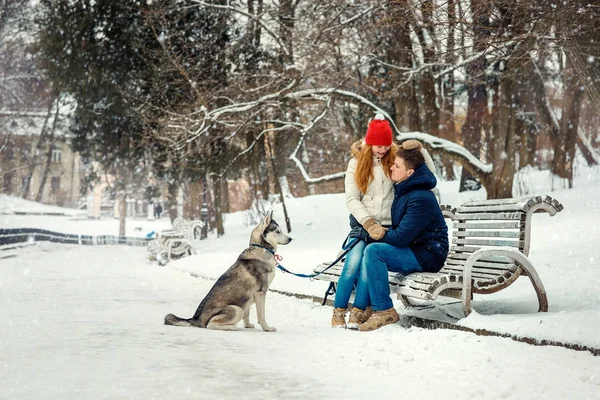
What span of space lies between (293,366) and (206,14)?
63.9 ft

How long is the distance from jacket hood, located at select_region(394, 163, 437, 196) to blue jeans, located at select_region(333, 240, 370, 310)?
2.32 feet

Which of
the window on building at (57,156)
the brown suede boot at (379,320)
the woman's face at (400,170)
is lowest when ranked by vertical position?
the brown suede boot at (379,320)

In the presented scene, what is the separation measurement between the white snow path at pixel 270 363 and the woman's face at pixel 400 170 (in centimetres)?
145

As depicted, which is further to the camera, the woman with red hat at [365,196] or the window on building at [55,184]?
the window on building at [55,184]

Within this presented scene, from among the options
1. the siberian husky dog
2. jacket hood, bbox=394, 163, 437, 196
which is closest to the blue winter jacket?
jacket hood, bbox=394, 163, 437, 196

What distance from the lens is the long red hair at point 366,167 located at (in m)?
6.41

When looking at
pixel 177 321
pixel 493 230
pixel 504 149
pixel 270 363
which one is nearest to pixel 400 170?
pixel 493 230

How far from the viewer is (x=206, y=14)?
22.3 metres

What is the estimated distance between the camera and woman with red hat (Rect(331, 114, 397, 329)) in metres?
6.37

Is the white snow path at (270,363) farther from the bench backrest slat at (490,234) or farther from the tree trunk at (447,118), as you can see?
the tree trunk at (447,118)

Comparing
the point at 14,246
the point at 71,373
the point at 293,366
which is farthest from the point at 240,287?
the point at 14,246

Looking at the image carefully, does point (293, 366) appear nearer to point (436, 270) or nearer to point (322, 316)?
point (436, 270)

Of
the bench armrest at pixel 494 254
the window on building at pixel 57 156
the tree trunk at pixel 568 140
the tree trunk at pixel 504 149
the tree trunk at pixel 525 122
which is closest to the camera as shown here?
the bench armrest at pixel 494 254

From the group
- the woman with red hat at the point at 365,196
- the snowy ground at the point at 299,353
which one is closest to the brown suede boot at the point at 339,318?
the woman with red hat at the point at 365,196
